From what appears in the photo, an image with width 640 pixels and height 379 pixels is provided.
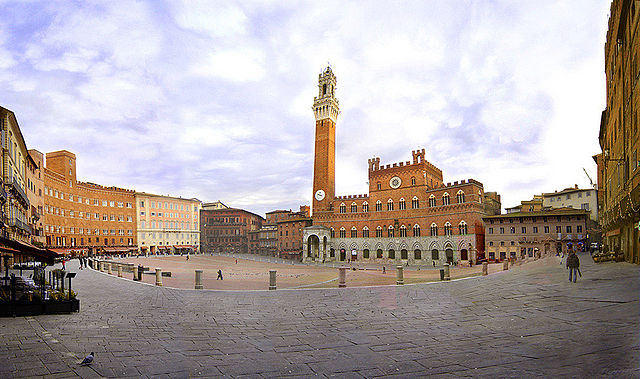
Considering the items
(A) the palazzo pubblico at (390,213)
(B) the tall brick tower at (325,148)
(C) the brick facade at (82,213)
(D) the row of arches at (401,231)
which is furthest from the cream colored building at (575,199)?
(C) the brick facade at (82,213)

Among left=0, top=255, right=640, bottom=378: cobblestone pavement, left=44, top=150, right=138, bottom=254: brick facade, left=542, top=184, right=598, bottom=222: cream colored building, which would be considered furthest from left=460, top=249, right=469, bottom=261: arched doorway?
left=44, top=150, right=138, bottom=254: brick facade

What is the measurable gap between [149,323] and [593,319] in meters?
11.3

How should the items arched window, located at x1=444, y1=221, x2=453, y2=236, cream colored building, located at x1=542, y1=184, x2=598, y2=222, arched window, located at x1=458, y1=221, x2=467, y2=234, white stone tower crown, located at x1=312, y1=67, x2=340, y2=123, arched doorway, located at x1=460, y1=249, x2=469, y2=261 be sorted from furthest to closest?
white stone tower crown, located at x1=312, y1=67, x2=340, y2=123
cream colored building, located at x1=542, y1=184, x2=598, y2=222
arched window, located at x1=444, y1=221, x2=453, y2=236
arched window, located at x1=458, y1=221, x2=467, y2=234
arched doorway, located at x1=460, y1=249, x2=469, y2=261

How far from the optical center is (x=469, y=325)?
10445 mm

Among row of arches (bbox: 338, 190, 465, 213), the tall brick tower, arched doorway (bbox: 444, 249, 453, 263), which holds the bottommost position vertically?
arched doorway (bbox: 444, 249, 453, 263)

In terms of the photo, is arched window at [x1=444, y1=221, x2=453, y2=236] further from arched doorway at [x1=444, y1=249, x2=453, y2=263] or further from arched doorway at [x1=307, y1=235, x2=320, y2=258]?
arched doorway at [x1=307, y1=235, x2=320, y2=258]

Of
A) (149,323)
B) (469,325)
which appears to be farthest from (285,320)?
(469,325)

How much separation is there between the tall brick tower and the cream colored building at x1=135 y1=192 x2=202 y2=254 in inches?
1440

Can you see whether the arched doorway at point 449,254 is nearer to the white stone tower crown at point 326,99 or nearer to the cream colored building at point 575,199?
the cream colored building at point 575,199

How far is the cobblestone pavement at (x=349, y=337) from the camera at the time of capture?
22.3 ft

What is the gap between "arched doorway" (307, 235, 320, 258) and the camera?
69.6 meters

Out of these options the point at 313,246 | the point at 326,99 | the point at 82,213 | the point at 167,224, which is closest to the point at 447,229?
the point at 313,246

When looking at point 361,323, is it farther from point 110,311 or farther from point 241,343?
point 110,311

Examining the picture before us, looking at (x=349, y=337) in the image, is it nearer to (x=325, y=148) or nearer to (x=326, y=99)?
(x=325, y=148)
